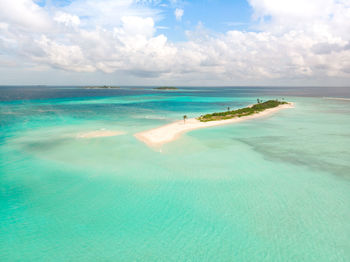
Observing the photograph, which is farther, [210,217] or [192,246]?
[210,217]

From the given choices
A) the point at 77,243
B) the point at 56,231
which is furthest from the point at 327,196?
the point at 56,231

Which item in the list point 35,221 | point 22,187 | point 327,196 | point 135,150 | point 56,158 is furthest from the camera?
point 135,150

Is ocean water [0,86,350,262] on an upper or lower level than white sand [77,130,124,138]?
lower

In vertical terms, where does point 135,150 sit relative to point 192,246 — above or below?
above

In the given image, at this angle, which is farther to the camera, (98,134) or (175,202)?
(98,134)

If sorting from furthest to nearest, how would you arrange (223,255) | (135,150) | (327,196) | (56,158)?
(135,150)
(56,158)
(327,196)
(223,255)

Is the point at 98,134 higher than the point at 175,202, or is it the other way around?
the point at 98,134

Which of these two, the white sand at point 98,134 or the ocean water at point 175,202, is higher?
the white sand at point 98,134

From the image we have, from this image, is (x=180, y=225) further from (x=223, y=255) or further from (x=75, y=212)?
(x=75, y=212)

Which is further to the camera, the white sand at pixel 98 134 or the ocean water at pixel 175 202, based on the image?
the white sand at pixel 98 134

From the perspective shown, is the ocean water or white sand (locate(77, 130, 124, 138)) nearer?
the ocean water
